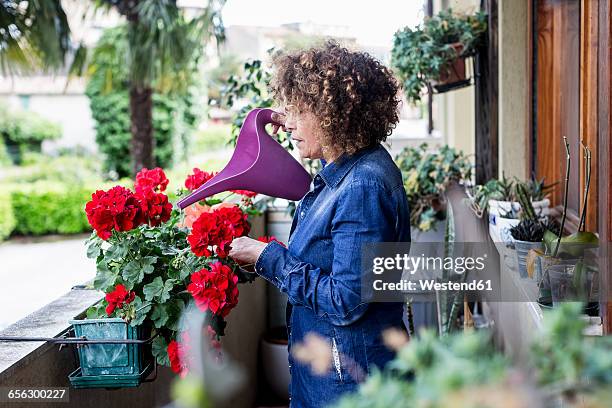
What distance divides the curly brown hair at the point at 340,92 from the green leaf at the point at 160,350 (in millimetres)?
572

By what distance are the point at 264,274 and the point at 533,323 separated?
0.70 meters

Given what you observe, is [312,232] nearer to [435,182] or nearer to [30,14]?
[435,182]

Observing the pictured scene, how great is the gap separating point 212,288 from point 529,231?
3.36 ft

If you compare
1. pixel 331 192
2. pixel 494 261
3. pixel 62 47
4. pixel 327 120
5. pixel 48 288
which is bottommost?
pixel 48 288

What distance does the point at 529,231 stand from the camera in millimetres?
2143

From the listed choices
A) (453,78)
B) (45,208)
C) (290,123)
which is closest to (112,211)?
(290,123)

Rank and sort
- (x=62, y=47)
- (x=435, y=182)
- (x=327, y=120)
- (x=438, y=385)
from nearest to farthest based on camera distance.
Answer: (x=438, y=385), (x=327, y=120), (x=435, y=182), (x=62, y=47)

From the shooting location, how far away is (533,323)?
1810mm

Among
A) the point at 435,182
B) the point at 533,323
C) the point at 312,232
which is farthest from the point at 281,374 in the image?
the point at 312,232

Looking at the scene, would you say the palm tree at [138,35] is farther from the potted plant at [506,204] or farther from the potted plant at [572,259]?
the potted plant at [572,259]

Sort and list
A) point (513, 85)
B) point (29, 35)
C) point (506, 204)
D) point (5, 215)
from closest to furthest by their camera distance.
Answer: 1. point (506, 204)
2. point (513, 85)
3. point (29, 35)
4. point (5, 215)

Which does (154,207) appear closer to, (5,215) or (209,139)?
(5,215)

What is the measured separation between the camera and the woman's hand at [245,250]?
5.35 ft

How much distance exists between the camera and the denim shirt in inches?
56.7
